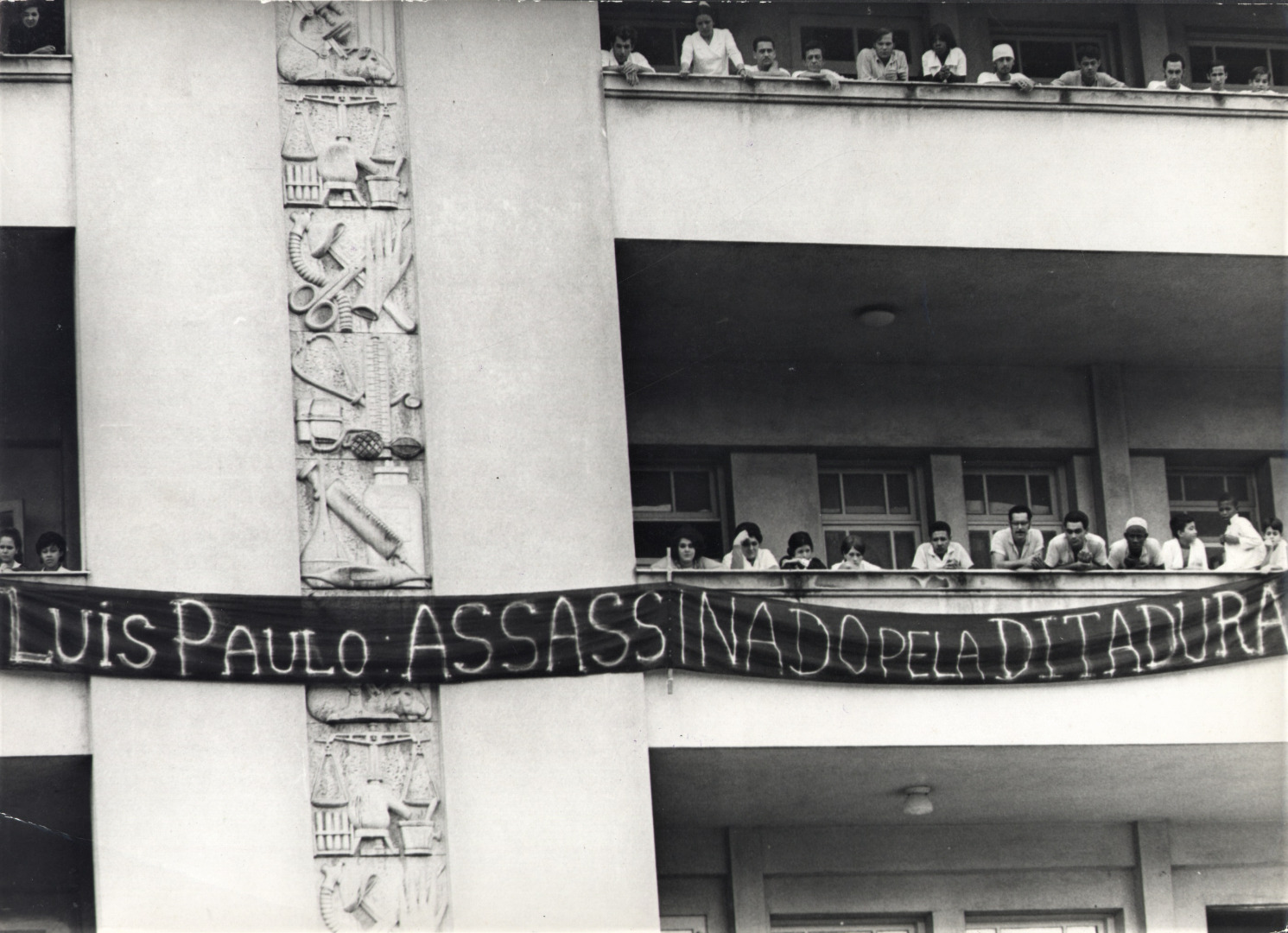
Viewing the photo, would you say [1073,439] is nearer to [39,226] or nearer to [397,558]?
[397,558]

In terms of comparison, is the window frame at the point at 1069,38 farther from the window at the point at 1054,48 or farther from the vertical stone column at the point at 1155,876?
the vertical stone column at the point at 1155,876

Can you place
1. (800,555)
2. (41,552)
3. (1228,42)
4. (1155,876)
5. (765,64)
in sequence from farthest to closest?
(1228,42) < (1155,876) < (765,64) < (800,555) < (41,552)

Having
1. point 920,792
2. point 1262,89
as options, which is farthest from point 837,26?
point 920,792

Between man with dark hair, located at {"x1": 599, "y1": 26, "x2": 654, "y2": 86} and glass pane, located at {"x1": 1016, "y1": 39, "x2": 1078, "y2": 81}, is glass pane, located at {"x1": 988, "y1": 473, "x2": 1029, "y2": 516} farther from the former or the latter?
man with dark hair, located at {"x1": 599, "y1": 26, "x2": 654, "y2": 86}

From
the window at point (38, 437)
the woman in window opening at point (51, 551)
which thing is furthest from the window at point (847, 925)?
the woman in window opening at point (51, 551)

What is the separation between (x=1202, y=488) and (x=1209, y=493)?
81 millimetres

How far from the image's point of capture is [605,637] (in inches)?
755

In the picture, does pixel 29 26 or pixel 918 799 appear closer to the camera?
pixel 29 26

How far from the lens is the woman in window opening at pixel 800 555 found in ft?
67.2

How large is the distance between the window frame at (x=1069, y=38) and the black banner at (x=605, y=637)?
22.6 feet

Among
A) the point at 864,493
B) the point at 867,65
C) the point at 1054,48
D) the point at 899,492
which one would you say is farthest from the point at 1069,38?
the point at 864,493

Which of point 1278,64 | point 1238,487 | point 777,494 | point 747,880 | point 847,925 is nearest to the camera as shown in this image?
point 747,880

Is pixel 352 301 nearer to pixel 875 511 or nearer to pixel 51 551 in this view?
pixel 51 551

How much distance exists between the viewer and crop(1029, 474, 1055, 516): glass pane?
24328 millimetres
